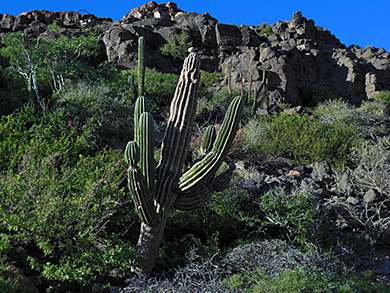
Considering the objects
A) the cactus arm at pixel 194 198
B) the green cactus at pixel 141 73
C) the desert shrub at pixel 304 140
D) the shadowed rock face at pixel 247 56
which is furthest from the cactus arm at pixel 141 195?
the shadowed rock face at pixel 247 56

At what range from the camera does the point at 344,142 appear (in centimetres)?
779

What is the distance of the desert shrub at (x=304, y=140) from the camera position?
7574 millimetres

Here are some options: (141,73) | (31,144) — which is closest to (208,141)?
(141,73)

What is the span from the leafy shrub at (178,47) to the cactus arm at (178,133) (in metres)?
20.0

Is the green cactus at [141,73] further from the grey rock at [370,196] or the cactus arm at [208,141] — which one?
the grey rock at [370,196]

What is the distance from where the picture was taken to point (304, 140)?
25.6 ft

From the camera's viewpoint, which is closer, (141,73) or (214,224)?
(214,224)

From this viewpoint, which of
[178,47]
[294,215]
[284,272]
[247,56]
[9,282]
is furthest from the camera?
→ [178,47]

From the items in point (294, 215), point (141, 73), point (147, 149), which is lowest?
point (294, 215)

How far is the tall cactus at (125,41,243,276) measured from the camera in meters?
3.35

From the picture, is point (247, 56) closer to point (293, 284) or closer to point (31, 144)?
point (31, 144)

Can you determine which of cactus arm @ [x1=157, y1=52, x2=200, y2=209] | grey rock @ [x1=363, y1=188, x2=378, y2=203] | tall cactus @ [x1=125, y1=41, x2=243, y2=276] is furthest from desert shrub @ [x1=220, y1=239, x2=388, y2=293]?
grey rock @ [x1=363, y1=188, x2=378, y2=203]

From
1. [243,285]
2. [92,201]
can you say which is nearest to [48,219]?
[92,201]

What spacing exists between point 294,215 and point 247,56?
59.7 feet
